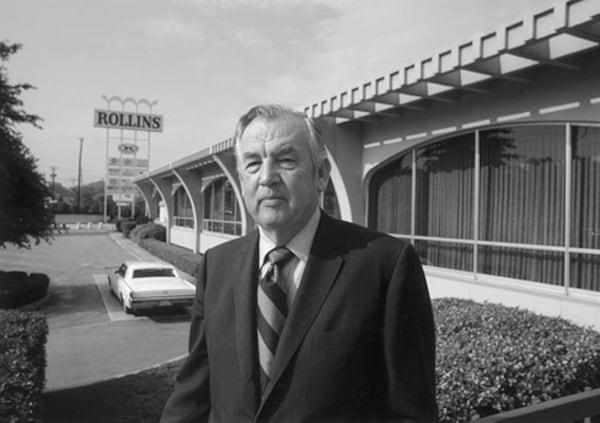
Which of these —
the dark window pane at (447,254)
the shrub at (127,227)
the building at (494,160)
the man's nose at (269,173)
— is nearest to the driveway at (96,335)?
the building at (494,160)

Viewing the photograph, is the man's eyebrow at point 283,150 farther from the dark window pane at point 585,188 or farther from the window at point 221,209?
the window at point 221,209

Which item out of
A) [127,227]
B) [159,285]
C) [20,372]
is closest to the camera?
[20,372]

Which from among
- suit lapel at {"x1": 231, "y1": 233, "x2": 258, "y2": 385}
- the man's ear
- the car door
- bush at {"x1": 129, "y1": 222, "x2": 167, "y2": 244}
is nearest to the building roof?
the man's ear

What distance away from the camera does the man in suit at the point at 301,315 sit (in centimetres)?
147

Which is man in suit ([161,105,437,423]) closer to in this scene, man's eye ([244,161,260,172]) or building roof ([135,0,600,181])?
man's eye ([244,161,260,172])

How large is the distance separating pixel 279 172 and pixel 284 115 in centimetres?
19

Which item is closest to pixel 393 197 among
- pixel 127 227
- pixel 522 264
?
pixel 522 264

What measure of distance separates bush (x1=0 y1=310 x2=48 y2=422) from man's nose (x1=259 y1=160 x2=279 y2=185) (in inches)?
156

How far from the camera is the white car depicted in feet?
36.4

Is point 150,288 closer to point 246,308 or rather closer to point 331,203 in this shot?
point 331,203

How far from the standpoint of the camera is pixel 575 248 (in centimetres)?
661

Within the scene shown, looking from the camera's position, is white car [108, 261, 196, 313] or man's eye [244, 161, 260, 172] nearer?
man's eye [244, 161, 260, 172]

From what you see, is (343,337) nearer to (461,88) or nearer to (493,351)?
(493,351)

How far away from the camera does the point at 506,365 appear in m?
3.86
